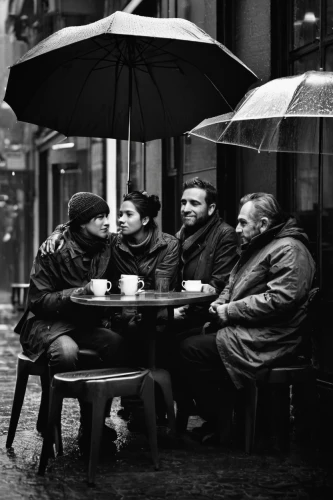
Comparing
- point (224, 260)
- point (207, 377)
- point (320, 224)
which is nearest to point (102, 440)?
point (207, 377)

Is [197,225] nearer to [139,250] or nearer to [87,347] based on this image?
[139,250]

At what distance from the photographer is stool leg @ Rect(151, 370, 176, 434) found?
19.8 ft

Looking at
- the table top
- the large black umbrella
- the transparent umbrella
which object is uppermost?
the large black umbrella

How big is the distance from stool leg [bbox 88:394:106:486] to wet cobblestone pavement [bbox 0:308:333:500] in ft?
0.32

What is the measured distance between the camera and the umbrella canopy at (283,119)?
5.88 metres

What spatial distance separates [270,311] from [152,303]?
2.78 feet

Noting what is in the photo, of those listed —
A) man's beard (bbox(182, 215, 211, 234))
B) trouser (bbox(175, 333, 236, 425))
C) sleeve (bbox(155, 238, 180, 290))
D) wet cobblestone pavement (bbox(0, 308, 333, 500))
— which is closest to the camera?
wet cobblestone pavement (bbox(0, 308, 333, 500))

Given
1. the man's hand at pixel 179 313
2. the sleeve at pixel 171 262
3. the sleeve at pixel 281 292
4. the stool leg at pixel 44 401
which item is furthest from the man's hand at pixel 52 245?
the sleeve at pixel 281 292

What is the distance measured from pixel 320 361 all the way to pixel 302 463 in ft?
4.64

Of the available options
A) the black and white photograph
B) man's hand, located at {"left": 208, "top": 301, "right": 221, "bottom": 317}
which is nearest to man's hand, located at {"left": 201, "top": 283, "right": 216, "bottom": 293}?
the black and white photograph

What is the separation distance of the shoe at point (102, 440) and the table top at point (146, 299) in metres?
1.01

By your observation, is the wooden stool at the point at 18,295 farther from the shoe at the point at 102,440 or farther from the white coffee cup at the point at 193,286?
the white coffee cup at the point at 193,286

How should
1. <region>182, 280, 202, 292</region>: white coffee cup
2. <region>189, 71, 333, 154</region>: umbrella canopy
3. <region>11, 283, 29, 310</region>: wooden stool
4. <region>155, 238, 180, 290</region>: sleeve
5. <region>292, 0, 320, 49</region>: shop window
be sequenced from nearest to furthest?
<region>189, 71, 333, 154</region>: umbrella canopy, <region>182, 280, 202, 292</region>: white coffee cup, <region>155, 238, 180, 290</region>: sleeve, <region>292, 0, 320, 49</region>: shop window, <region>11, 283, 29, 310</region>: wooden stool

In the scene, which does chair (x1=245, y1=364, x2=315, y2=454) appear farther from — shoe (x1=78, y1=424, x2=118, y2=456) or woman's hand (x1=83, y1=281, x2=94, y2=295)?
woman's hand (x1=83, y1=281, x2=94, y2=295)
